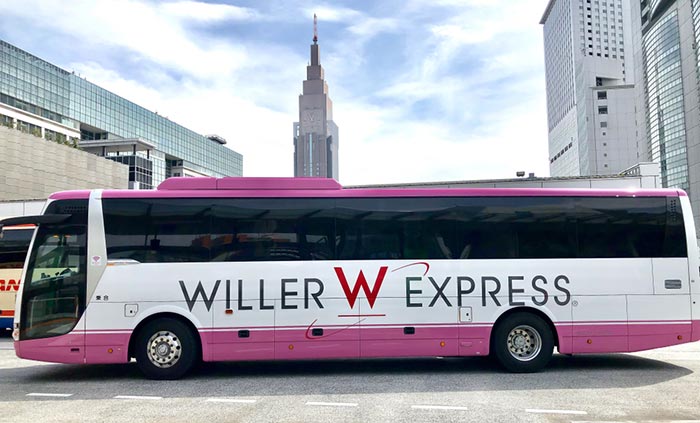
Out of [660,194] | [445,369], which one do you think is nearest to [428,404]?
[445,369]

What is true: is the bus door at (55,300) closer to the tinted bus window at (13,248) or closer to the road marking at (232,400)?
the road marking at (232,400)

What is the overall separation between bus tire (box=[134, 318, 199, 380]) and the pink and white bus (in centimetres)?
2

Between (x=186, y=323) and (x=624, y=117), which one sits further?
(x=624, y=117)

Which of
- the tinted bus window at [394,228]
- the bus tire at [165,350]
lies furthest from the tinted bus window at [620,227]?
the bus tire at [165,350]

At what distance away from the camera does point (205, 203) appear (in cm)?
941

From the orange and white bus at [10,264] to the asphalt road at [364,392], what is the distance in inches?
202

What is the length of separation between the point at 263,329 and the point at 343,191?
2606 mm

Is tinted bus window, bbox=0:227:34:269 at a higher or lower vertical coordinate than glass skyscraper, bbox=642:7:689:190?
lower

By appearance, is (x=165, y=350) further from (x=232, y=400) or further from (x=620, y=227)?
(x=620, y=227)

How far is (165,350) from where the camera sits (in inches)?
357

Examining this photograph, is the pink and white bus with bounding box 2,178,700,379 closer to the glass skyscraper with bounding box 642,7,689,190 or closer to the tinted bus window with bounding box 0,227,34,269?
the tinted bus window with bounding box 0,227,34,269

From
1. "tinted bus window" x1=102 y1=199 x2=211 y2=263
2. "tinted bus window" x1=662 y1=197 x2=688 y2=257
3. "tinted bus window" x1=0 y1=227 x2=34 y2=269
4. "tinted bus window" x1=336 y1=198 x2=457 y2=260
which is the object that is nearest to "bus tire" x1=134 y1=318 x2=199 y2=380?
"tinted bus window" x1=102 y1=199 x2=211 y2=263

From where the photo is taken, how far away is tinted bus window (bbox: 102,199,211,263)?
912 centimetres

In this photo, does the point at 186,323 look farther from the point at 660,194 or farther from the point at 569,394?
the point at 660,194
